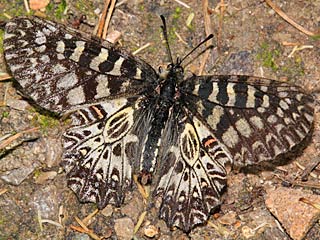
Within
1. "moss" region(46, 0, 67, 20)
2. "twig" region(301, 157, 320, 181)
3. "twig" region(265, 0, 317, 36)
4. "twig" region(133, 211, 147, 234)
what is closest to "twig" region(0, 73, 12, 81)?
"moss" region(46, 0, 67, 20)

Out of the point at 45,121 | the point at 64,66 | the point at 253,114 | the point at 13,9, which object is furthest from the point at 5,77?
the point at 253,114

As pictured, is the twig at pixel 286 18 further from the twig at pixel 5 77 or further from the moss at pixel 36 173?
the moss at pixel 36 173

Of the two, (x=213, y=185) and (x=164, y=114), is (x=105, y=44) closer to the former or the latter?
(x=164, y=114)

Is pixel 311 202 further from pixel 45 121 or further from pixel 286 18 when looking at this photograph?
pixel 45 121

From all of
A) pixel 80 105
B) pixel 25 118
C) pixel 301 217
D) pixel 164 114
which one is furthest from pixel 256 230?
pixel 25 118

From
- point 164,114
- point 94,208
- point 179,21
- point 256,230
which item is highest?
point 179,21
